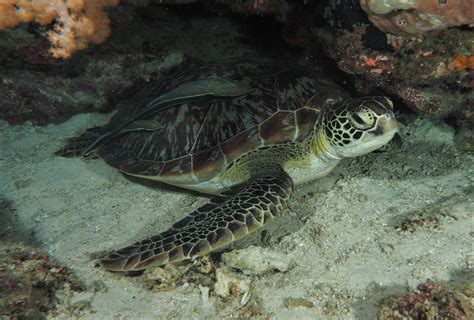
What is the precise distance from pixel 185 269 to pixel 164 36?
3.72 meters

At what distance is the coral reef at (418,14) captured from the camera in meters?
2.21

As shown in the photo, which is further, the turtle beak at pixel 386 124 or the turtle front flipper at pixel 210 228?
the turtle beak at pixel 386 124

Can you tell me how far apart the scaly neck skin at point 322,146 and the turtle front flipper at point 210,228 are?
465 millimetres

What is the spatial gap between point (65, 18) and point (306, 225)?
8.70 ft

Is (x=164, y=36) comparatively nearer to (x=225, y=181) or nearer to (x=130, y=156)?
(x=130, y=156)

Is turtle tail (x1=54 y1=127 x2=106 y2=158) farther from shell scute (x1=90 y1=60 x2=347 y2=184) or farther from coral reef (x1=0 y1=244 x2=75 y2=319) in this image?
coral reef (x1=0 y1=244 x2=75 y2=319)

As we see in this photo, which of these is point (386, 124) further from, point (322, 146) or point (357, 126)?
point (322, 146)

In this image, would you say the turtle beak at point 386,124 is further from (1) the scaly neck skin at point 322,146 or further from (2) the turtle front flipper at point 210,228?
(2) the turtle front flipper at point 210,228

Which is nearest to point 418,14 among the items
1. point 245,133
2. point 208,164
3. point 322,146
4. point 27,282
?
point 322,146

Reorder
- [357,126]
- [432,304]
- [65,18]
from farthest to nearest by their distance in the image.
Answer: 1. [65,18]
2. [357,126]
3. [432,304]

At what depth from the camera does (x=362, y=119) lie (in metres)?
2.72

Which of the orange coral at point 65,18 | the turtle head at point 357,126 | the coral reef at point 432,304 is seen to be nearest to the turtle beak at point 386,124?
the turtle head at point 357,126

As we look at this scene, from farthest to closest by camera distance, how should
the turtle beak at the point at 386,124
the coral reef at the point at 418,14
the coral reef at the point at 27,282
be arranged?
the turtle beak at the point at 386,124, the coral reef at the point at 418,14, the coral reef at the point at 27,282

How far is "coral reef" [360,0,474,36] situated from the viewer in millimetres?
2211
